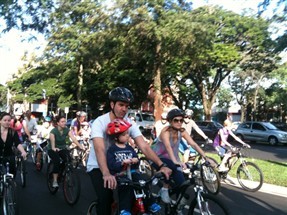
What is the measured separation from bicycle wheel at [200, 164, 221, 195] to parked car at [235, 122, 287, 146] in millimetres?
19841

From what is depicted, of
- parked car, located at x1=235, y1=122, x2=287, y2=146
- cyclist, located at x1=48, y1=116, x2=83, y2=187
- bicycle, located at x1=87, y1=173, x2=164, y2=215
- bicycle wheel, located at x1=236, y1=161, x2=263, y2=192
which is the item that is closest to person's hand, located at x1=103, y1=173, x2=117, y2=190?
bicycle, located at x1=87, y1=173, x2=164, y2=215

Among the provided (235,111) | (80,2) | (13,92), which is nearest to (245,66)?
(80,2)

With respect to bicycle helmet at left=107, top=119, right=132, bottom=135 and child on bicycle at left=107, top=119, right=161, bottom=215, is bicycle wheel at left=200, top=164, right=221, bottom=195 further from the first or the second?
bicycle helmet at left=107, top=119, right=132, bottom=135

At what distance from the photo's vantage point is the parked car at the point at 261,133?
2699 centimetres

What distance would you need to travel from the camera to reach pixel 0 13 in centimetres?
1026

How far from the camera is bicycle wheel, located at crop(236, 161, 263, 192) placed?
8711mm

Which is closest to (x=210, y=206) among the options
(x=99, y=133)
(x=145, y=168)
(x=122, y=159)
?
(x=122, y=159)

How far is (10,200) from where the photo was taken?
566 cm

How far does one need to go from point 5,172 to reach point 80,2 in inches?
574

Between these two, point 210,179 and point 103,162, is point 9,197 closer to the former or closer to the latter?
point 103,162

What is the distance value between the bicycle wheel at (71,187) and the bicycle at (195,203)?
9.18ft

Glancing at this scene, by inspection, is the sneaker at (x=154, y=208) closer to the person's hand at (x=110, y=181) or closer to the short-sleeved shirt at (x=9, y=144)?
the person's hand at (x=110, y=181)

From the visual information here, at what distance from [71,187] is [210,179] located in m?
2.79

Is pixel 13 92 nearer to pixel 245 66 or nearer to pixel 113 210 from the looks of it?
pixel 245 66
